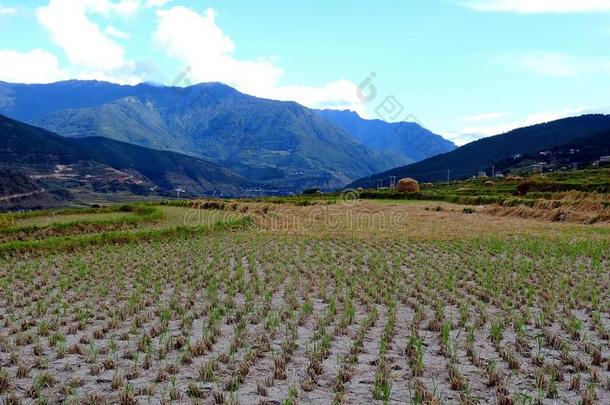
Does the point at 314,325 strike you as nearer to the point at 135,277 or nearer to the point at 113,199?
the point at 135,277

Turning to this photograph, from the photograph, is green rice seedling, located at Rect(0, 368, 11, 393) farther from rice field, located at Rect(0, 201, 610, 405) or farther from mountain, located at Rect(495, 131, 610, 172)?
mountain, located at Rect(495, 131, 610, 172)

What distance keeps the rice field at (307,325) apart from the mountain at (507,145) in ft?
457

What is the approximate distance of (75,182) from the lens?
602ft

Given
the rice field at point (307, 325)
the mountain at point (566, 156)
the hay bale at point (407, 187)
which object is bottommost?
the rice field at point (307, 325)

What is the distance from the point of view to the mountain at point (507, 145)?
154125 millimetres

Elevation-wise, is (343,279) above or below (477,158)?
below

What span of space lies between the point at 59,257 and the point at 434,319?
1483cm

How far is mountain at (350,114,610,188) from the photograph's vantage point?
506 ft

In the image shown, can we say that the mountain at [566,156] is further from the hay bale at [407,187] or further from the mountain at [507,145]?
the hay bale at [407,187]

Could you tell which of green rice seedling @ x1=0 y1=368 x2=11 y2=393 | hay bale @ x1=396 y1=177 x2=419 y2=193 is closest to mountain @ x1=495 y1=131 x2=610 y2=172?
hay bale @ x1=396 y1=177 x2=419 y2=193

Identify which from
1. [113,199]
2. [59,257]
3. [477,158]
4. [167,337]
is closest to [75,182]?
[113,199]

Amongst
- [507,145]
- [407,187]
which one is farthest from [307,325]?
[507,145]

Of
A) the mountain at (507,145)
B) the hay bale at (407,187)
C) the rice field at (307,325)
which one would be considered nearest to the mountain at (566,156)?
the mountain at (507,145)

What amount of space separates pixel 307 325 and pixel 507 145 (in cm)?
16536
